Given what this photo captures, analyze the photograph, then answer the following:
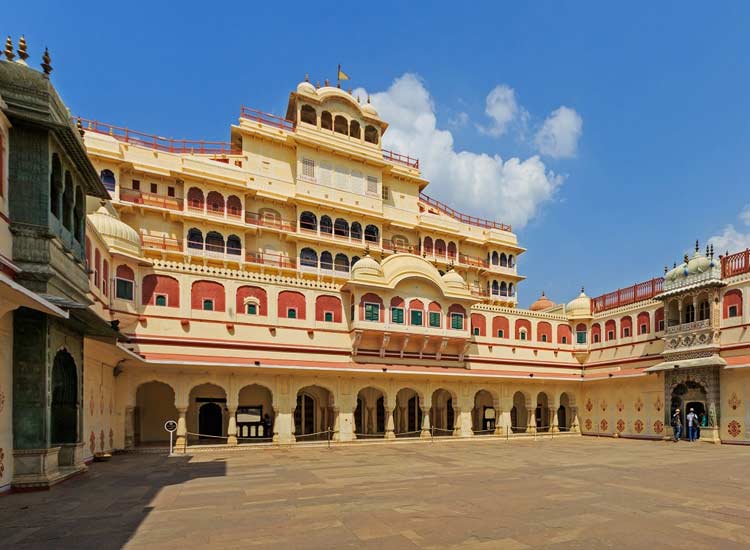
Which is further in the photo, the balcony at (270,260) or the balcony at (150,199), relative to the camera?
the balcony at (270,260)

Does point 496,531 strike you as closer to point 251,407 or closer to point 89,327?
point 89,327

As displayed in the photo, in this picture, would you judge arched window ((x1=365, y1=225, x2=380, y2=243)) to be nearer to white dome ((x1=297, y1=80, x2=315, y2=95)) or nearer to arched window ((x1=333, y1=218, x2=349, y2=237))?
arched window ((x1=333, y1=218, x2=349, y2=237))

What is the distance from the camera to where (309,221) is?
3381cm

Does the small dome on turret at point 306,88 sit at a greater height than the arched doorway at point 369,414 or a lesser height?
greater

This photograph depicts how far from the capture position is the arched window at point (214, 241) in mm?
30906

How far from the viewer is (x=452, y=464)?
16.8m

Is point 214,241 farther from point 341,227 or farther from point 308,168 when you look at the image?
point 341,227

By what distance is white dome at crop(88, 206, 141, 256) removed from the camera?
21.9 metres

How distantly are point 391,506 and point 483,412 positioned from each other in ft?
88.8

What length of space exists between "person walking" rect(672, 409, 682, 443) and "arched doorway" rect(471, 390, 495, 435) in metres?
11.6

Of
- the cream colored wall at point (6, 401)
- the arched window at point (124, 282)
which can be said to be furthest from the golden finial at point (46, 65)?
the arched window at point (124, 282)

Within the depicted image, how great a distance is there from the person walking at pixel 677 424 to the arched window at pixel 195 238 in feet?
103

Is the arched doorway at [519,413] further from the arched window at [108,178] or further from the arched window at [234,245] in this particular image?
the arched window at [108,178]

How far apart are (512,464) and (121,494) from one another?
12.5 meters
